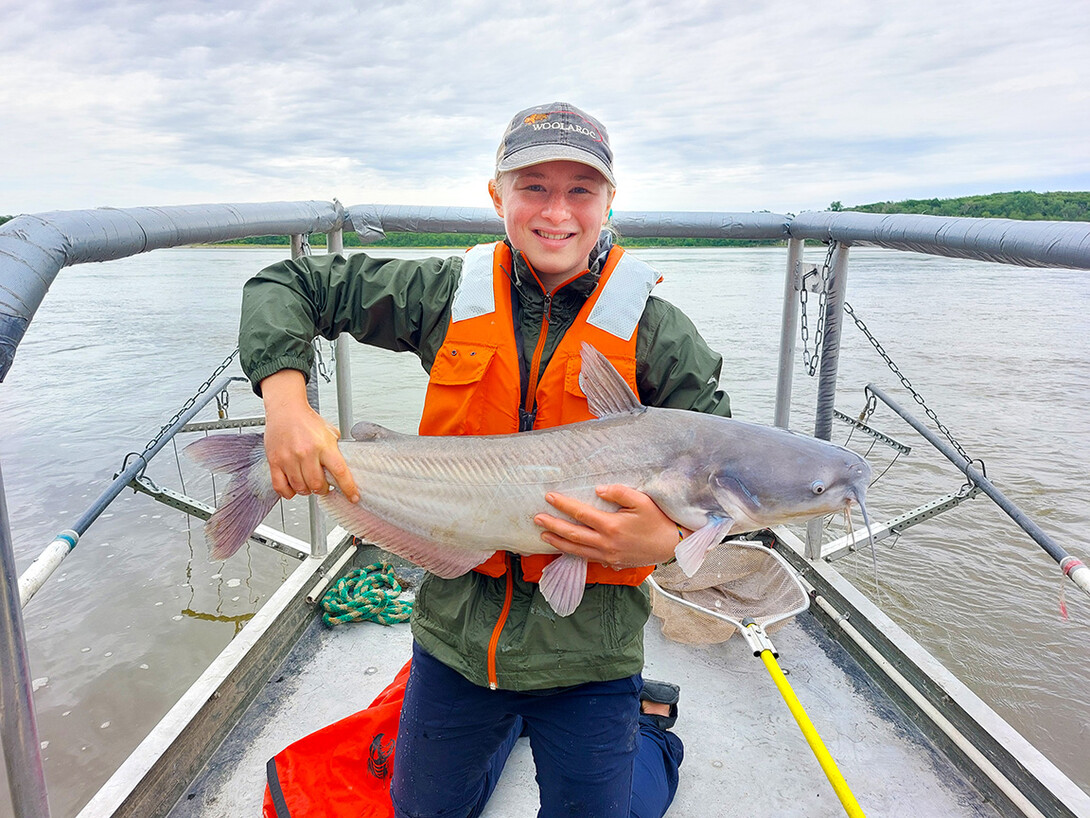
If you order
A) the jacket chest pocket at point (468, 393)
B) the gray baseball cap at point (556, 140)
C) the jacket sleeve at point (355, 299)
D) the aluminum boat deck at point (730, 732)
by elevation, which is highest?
the gray baseball cap at point (556, 140)

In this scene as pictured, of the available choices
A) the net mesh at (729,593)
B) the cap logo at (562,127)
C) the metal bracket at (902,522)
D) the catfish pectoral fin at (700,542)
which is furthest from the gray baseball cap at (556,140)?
the metal bracket at (902,522)

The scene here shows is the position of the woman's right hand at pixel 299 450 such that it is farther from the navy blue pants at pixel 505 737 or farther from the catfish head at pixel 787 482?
the catfish head at pixel 787 482

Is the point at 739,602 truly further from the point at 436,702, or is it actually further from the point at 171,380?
the point at 171,380

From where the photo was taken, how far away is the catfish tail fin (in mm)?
1963

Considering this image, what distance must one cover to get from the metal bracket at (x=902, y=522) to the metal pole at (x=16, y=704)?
3.25m

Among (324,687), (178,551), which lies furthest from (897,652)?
(178,551)

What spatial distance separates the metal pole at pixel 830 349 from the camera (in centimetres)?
363

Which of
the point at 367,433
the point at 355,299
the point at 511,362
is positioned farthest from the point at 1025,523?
the point at 355,299

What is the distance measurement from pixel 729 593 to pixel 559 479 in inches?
92.8

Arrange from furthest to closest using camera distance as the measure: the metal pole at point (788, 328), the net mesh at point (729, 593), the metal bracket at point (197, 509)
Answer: the metal pole at point (788, 328), the net mesh at point (729, 593), the metal bracket at point (197, 509)

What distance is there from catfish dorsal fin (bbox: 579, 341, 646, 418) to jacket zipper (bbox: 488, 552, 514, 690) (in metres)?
0.55

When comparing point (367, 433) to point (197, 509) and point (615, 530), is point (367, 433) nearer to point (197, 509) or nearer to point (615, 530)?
point (615, 530)

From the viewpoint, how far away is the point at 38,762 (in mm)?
1363

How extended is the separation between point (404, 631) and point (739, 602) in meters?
1.84
